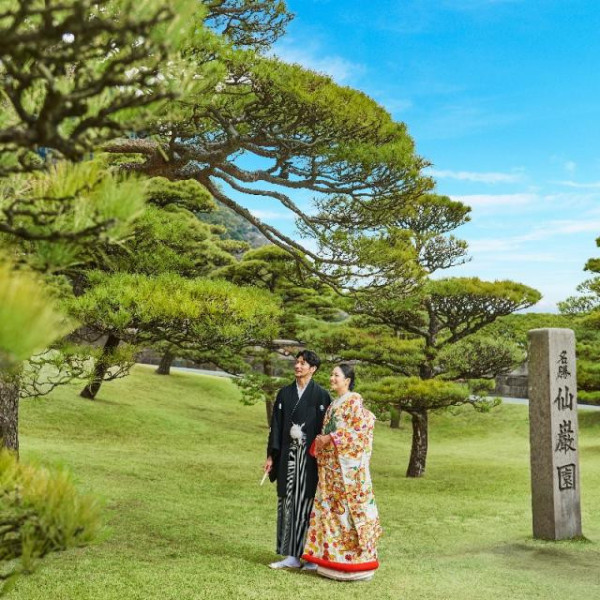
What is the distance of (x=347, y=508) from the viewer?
4.38 metres

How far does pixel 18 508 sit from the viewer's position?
1876 millimetres

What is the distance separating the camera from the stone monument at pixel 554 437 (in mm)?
6312

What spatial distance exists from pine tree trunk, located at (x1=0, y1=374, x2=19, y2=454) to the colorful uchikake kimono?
101 inches

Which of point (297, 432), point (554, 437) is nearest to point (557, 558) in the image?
point (554, 437)

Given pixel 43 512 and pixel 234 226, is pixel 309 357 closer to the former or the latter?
pixel 43 512

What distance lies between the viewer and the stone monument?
6.31 meters

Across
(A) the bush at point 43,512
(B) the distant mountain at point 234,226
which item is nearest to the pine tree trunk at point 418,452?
(A) the bush at point 43,512

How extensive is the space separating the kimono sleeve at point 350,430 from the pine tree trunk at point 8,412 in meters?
2.63

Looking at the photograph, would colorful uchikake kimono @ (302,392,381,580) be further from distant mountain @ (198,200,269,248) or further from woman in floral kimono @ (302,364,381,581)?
distant mountain @ (198,200,269,248)

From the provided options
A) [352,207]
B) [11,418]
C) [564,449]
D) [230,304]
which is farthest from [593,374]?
[11,418]

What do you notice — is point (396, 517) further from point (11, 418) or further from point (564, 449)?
point (11, 418)

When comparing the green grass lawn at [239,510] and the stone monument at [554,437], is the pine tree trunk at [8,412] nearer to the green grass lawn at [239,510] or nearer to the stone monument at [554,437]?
the green grass lawn at [239,510]

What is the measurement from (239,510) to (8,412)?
2.71m

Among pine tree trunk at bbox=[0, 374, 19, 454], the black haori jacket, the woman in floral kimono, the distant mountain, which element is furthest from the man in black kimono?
the distant mountain
